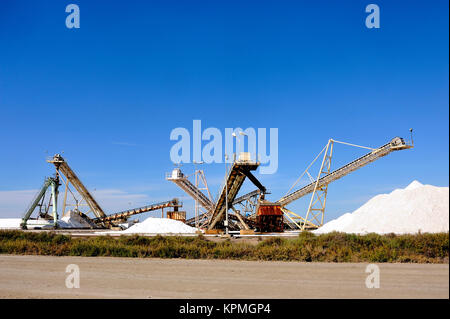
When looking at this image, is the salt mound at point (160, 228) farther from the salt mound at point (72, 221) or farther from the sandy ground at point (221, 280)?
the sandy ground at point (221, 280)

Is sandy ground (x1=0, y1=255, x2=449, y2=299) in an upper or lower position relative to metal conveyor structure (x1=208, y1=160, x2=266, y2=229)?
lower

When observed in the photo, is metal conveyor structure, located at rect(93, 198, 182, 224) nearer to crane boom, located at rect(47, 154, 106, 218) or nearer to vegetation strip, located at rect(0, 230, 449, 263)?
crane boom, located at rect(47, 154, 106, 218)

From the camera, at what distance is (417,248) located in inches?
532

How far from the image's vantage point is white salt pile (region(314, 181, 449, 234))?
17.7 m

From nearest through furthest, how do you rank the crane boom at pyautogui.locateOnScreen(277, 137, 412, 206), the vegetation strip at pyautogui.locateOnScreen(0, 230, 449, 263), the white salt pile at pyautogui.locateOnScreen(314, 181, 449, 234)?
the vegetation strip at pyautogui.locateOnScreen(0, 230, 449, 263) → the white salt pile at pyautogui.locateOnScreen(314, 181, 449, 234) → the crane boom at pyautogui.locateOnScreen(277, 137, 412, 206)

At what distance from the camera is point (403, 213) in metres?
19.4

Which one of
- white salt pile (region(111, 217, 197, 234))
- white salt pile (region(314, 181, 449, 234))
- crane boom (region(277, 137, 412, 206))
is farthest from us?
white salt pile (region(111, 217, 197, 234))

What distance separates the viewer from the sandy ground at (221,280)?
8.09m

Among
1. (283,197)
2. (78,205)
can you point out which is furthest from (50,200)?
(283,197)

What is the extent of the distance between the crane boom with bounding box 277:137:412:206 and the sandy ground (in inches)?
753

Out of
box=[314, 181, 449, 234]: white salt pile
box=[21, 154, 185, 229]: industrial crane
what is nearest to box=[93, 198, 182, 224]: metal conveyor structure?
box=[21, 154, 185, 229]: industrial crane

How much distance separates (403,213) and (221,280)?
46.0ft

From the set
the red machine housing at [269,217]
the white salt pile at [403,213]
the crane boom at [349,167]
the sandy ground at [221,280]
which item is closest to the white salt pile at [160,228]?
the red machine housing at [269,217]
